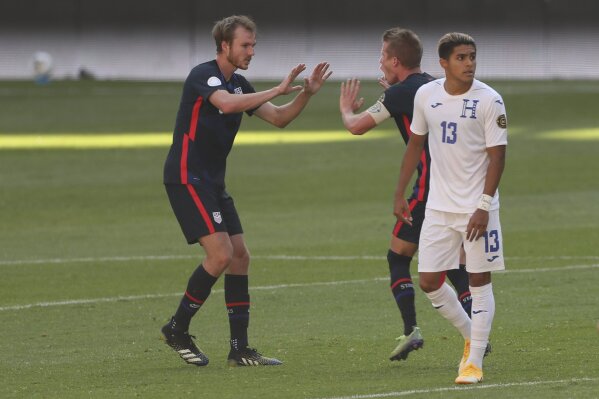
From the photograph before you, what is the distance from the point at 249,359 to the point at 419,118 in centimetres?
205

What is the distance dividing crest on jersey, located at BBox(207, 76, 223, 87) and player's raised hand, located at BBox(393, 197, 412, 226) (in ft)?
4.67

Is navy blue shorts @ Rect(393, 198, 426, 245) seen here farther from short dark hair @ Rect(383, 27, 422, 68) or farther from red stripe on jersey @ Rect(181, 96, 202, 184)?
red stripe on jersey @ Rect(181, 96, 202, 184)

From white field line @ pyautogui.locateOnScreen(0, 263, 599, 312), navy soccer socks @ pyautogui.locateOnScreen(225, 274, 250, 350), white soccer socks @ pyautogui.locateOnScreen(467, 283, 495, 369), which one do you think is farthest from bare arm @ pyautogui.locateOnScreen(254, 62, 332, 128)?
white field line @ pyautogui.locateOnScreen(0, 263, 599, 312)

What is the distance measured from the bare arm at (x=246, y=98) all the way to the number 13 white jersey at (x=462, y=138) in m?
0.96

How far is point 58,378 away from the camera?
30.0ft

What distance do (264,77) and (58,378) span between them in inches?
1511

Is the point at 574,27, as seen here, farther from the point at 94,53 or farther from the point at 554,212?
the point at 554,212

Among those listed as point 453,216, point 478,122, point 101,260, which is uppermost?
point 478,122

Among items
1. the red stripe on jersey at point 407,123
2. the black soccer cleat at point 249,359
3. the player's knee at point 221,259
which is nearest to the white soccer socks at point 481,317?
the red stripe on jersey at point 407,123

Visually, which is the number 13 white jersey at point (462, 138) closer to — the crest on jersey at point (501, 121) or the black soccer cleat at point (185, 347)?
the crest on jersey at point (501, 121)

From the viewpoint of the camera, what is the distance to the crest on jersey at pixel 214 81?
9.38 meters

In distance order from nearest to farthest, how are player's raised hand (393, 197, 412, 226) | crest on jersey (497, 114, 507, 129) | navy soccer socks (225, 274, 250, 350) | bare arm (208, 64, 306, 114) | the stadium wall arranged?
crest on jersey (497, 114, 507, 129) < player's raised hand (393, 197, 412, 226) < bare arm (208, 64, 306, 114) < navy soccer socks (225, 274, 250, 350) < the stadium wall

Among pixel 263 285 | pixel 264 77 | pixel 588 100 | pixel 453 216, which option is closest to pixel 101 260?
pixel 263 285

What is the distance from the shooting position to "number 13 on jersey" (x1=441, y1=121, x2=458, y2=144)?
8.56m
